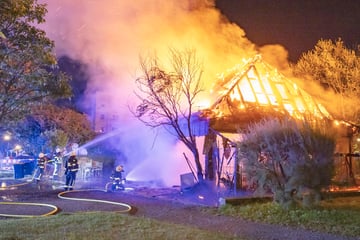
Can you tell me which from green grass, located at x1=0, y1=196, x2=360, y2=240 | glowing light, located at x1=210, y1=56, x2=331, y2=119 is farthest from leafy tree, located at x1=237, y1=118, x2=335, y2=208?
glowing light, located at x1=210, y1=56, x2=331, y2=119

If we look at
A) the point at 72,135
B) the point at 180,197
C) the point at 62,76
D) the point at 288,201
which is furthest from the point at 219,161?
the point at 72,135

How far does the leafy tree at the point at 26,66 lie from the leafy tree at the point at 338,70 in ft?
49.3

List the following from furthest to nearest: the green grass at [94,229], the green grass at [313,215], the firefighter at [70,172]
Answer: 1. the firefighter at [70,172]
2. the green grass at [313,215]
3. the green grass at [94,229]

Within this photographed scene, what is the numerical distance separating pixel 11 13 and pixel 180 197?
24.9 feet

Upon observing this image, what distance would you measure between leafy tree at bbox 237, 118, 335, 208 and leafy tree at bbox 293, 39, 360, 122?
12.9 meters

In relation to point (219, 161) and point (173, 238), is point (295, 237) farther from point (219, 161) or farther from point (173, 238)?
point (219, 161)

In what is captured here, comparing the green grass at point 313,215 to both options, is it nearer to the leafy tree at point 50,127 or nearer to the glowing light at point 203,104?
the glowing light at point 203,104

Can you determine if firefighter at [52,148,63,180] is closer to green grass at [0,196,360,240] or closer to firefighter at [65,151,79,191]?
firefighter at [65,151,79,191]

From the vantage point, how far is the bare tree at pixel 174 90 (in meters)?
15.6

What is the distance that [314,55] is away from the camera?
75.4ft

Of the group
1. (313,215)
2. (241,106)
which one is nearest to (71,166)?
(241,106)

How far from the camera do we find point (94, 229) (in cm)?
729

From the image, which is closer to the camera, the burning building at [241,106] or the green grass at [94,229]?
the green grass at [94,229]

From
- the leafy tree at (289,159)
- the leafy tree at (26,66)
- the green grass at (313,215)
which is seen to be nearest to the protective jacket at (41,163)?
the leafy tree at (26,66)
